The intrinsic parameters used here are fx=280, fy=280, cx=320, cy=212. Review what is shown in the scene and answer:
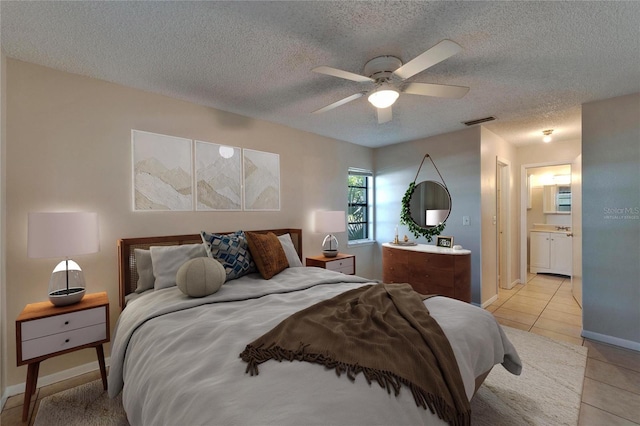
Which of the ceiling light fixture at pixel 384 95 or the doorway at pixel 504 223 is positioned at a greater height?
the ceiling light fixture at pixel 384 95

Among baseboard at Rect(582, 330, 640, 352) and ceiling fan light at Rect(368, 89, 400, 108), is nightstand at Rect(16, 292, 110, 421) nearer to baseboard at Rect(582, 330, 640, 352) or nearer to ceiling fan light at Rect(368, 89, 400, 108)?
ceiling fan light at Rect(368, 89, 400, 108)

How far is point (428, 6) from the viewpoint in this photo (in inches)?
62.0

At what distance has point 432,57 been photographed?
165cm

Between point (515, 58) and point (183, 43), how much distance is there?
242cm

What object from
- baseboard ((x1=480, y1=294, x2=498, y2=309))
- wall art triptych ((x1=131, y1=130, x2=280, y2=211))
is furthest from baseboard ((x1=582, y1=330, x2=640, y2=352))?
wall art triptych ((x1=131, y1=130, x2=280, y2=211))

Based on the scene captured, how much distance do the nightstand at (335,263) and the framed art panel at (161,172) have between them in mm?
1624

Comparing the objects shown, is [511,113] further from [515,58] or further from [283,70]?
[283,70]

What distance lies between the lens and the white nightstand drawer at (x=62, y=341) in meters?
1.81

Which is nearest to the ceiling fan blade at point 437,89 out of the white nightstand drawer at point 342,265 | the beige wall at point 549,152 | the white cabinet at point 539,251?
the white nightstand drawer at point 342,265

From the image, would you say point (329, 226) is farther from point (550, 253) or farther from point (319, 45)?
point (550, 253)

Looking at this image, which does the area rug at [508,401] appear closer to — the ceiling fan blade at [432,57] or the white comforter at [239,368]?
the white comforter at [239,368]

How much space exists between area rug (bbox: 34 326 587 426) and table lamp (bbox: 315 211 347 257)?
2.17m

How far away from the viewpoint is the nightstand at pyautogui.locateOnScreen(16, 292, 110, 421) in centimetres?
180

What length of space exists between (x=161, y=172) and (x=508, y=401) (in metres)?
3.47
